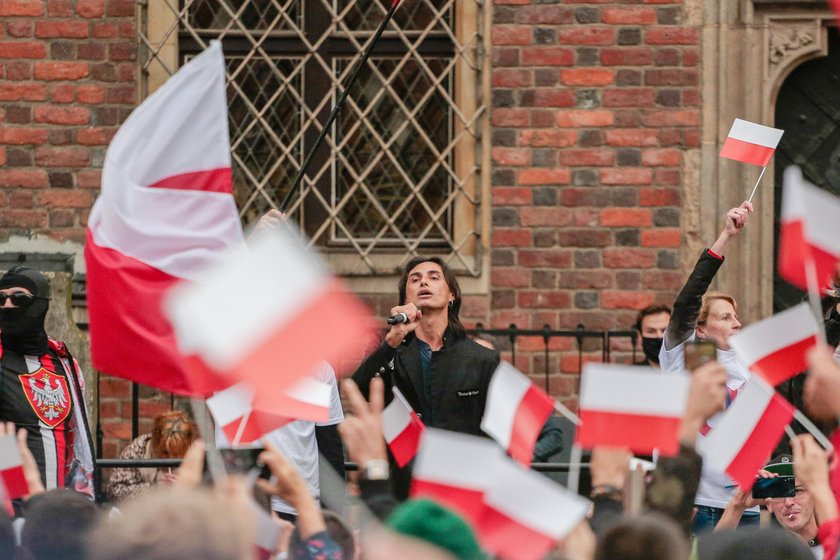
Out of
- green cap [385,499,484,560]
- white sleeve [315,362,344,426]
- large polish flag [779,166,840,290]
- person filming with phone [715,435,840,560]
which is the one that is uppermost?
large polish flag [779,166,840,290]

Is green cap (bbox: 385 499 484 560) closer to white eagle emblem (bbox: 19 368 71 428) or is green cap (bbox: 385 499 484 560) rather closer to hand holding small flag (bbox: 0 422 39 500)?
hand holding small flag (bbox: 0 422 39 500)

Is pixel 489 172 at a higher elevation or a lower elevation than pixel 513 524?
higher

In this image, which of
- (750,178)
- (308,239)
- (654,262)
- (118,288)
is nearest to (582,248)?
(654,262)

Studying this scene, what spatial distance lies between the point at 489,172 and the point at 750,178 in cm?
144

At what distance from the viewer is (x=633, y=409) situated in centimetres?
393

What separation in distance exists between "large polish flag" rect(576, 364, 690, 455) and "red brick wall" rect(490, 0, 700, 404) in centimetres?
432

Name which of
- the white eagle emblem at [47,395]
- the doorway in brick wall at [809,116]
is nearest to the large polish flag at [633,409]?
the white eagle emblem at [47,395]

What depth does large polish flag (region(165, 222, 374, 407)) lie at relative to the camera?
366cm

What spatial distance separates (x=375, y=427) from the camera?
3908 mm

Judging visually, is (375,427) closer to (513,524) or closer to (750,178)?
(513,524)

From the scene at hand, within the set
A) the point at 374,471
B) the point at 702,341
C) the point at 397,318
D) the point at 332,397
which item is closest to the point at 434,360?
the point at 397,318

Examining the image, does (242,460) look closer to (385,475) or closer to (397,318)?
(397,318)

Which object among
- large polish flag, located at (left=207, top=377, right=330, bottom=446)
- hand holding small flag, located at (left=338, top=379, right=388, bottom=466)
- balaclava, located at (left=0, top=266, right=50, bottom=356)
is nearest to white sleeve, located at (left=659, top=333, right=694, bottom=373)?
large polish flag, located at (left=207, top=377, right=330, bottom=446)

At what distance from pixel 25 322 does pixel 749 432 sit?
2.90 metres
